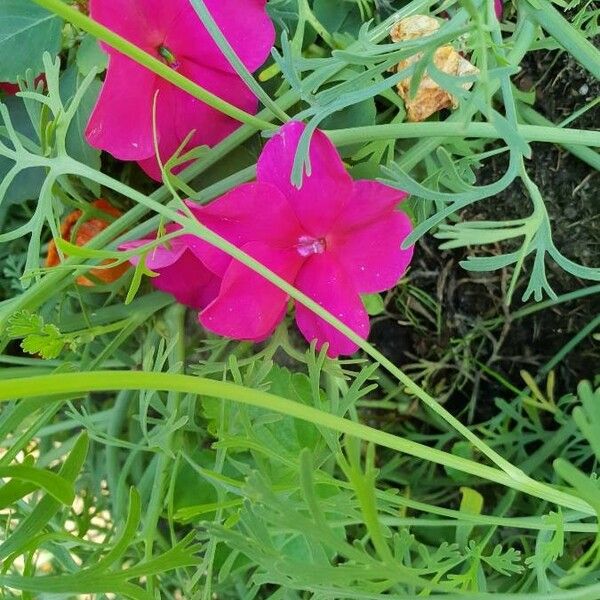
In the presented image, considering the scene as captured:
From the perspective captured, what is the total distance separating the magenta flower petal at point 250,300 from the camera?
46cm

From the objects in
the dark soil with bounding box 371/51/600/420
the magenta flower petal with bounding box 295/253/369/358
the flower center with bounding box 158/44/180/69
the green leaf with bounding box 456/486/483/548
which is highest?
the flower center with bounding box 158/44/180/69

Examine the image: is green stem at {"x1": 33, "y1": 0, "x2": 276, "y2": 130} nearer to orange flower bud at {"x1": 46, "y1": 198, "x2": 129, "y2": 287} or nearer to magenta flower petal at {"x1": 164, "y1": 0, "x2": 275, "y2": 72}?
magenta flower petal at {"x1": 164, "y1": 0, "x2": 275, "y2": 72}

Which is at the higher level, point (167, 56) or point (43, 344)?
point (167, 56)

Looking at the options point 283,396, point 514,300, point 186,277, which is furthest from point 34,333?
point 514,300

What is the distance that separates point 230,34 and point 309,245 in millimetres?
154

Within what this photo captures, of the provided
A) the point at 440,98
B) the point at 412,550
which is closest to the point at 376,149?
the point at 440,98

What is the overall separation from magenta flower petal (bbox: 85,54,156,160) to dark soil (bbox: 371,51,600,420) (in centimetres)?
30

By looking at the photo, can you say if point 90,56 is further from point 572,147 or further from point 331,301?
point 572,147

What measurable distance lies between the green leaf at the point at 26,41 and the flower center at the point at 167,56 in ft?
0.33

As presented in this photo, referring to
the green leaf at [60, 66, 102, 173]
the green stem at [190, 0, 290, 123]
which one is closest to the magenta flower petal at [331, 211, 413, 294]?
the green stem at [190, 0, 290, 123]

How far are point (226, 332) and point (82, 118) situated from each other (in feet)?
0.72

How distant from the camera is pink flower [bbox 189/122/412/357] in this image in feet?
1.49

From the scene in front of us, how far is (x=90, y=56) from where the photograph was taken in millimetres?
533

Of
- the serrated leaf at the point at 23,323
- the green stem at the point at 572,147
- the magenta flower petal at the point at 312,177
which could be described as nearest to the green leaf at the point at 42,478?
the serrated leaf at the point at 23,323
